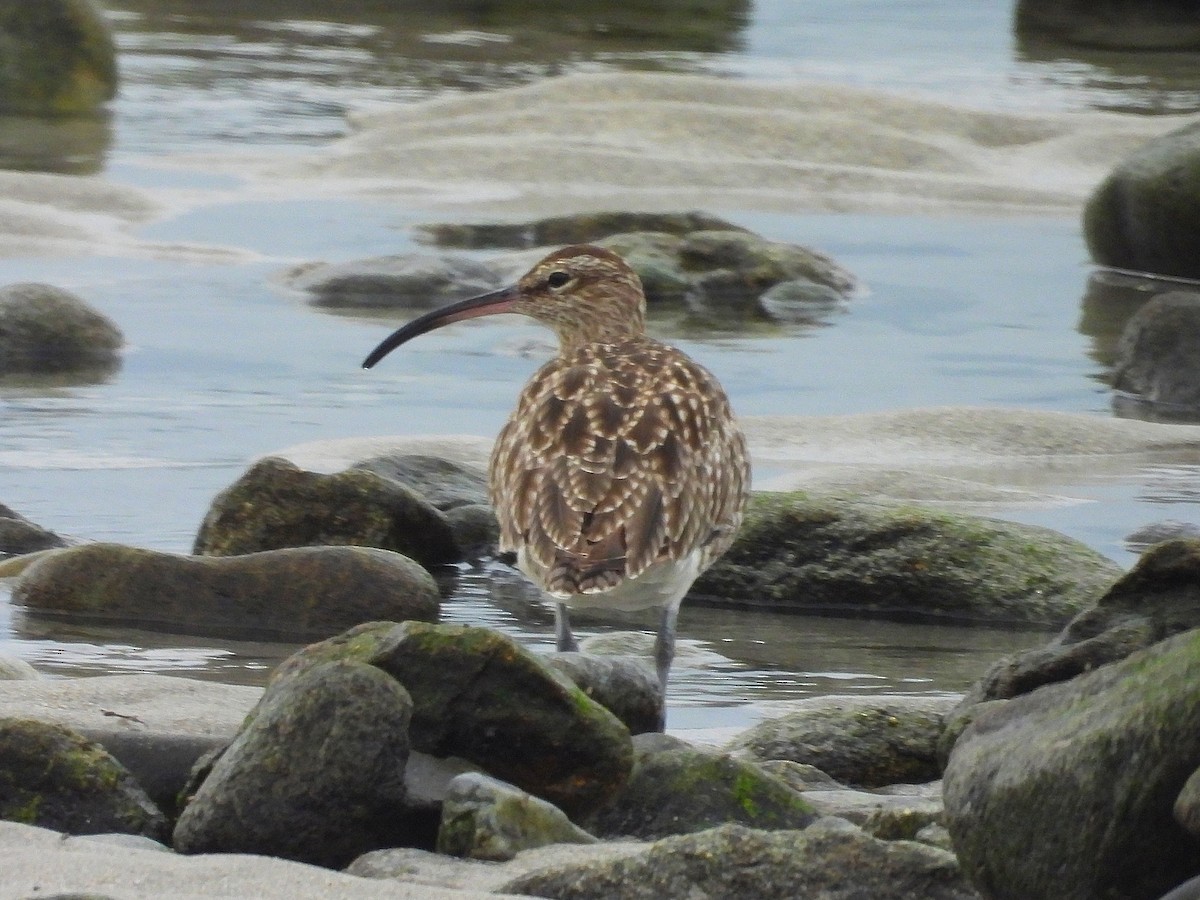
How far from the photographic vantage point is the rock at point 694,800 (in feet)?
17.2

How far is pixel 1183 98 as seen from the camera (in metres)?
26.2

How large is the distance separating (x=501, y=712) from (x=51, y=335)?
26.3 feet

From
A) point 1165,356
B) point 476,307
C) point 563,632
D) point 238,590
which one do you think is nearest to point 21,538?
point 238,590

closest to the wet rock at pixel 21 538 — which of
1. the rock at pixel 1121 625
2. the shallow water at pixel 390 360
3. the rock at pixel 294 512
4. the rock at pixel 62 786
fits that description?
the shallow water at pixel 390 360

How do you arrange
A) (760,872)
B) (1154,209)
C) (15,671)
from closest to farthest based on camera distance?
(760,872)
(15,671)
(1154,209)

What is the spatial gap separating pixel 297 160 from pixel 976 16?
18632 millimetres

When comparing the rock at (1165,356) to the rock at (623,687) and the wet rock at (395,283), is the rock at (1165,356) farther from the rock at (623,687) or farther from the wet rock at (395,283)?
the rock at (623,687)

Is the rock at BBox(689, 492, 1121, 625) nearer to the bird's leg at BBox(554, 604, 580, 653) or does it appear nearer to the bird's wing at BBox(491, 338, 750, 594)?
the bird's wing at BBox(491, 338, 750, 594)

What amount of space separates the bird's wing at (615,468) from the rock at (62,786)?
1.44 meters

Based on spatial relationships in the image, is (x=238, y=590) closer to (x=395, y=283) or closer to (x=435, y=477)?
(x=435, y=477)

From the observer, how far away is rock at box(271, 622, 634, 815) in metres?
5.20

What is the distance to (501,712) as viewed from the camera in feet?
17.2

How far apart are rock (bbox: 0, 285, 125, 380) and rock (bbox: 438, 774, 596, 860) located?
311 inches

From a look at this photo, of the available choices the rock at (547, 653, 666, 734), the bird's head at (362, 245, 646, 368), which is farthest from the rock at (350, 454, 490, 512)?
the rock at (547, 653, 666, 734)
